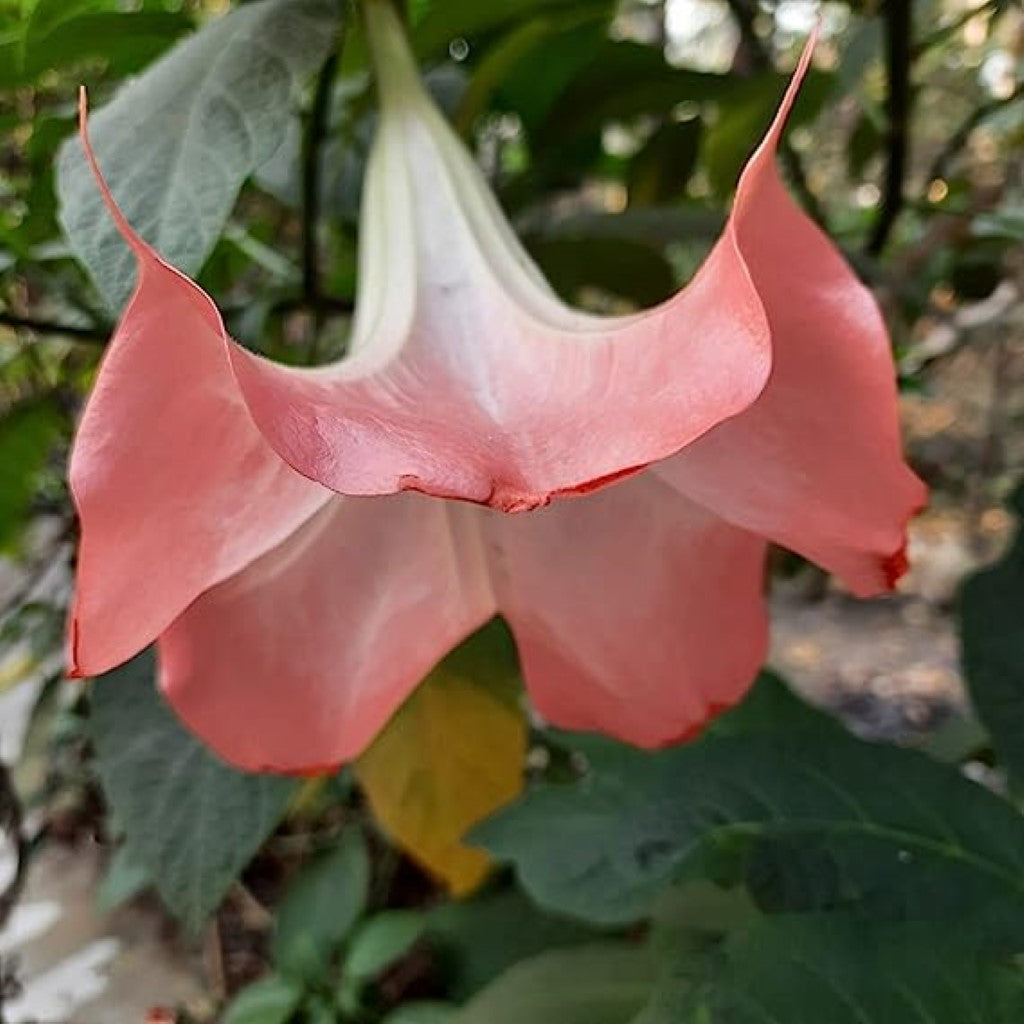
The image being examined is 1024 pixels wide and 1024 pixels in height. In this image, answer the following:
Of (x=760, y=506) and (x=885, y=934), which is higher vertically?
(x=760, y=506)

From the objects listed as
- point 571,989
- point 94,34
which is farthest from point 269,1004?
point 94,34

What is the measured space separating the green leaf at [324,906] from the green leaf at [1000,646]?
32 cm

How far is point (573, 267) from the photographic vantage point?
1.73 ft

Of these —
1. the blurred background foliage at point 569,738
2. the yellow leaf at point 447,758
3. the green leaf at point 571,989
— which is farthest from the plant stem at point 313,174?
the green leaf at point 571,989

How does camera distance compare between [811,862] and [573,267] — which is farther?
[573,267]

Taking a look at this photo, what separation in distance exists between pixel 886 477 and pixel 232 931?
66 centimetres

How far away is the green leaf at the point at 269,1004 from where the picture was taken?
0.55 meters

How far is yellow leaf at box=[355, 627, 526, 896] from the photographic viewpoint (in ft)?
1.50

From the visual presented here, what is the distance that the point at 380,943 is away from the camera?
57 cm

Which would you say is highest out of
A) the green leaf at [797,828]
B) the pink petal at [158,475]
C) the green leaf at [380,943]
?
the pink petal at [158,475]

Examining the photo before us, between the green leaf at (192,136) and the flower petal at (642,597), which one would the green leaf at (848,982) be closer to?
the flower petal at (642,597)

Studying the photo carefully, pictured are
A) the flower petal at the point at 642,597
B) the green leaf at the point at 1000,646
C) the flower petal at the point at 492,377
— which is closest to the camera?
the flower petal at the point at 492,377

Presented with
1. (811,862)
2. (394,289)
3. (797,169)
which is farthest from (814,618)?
(394,289)

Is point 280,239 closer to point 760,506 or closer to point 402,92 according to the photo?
point 402,92
